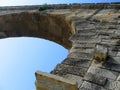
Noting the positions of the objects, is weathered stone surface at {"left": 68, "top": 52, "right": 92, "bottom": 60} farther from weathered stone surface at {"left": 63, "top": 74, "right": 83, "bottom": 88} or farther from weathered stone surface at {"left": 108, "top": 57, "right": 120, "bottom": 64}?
weathered stone surface at {"left": 63, "top": 74, "right": 83, "bottom": 88}

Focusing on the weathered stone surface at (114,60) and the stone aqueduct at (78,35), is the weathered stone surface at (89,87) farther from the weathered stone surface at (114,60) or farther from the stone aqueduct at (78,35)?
the weathered stone surface at (114,60)

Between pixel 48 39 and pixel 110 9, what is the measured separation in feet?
6.82

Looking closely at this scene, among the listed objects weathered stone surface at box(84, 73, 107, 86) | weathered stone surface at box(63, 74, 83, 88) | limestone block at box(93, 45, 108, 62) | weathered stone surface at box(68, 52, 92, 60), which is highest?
limestone block at box(93, 45, 108, 62)

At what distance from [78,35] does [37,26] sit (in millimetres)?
2840

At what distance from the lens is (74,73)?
359cm

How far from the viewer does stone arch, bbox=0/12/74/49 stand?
7.05 meters

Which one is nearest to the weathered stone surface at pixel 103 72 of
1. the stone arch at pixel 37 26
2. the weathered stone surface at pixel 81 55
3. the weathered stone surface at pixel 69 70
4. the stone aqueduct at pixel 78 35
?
the stone aqueduct at pixel 78 35

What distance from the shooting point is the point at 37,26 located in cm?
771

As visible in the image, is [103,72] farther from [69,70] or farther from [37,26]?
[37,26]

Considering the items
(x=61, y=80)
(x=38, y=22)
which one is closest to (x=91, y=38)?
(x=61, y=80)

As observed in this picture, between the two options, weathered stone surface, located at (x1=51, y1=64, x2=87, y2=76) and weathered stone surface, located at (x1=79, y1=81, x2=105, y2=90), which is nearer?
weathered stone surface, located at (x1=79, y1=81, x2=105, y2=90)

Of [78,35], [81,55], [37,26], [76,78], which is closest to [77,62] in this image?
[81,55]

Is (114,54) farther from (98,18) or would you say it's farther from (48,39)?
(48,39)

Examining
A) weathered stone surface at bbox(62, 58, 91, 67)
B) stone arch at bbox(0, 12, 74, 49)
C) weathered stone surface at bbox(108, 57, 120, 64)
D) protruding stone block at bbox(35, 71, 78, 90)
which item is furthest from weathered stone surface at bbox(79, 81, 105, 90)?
stone arch at bbox(0, 12, 74, 49)
